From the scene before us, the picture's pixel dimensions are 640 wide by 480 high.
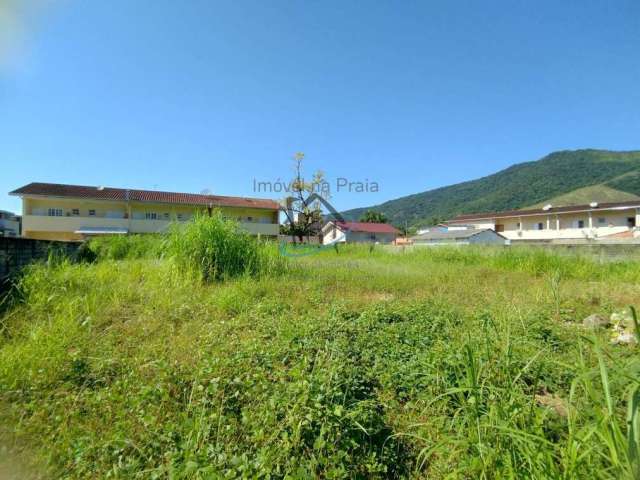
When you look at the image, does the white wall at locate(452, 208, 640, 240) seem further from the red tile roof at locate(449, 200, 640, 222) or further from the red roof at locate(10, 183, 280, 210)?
the red roof at locate(10, 183, 280, 210)

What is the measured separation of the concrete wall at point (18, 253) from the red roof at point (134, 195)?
56.1ft

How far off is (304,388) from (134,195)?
25.3 meters

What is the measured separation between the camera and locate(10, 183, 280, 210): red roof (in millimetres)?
20188

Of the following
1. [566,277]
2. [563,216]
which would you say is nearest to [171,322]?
[566,277]

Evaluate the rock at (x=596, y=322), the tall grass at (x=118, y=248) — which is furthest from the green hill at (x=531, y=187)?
the rock at (x=596, y=322)

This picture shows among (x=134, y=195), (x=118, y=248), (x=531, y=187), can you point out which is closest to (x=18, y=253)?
(x=118, y=248)

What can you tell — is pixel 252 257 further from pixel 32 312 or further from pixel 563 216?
pixel 563 216

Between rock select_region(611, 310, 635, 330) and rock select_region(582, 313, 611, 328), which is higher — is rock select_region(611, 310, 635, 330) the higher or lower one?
the higher one

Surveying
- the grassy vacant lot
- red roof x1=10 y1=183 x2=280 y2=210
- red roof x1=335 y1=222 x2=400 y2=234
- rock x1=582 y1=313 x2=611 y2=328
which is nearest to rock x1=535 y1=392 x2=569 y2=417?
the grassy vacant lot

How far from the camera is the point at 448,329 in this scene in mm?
2760

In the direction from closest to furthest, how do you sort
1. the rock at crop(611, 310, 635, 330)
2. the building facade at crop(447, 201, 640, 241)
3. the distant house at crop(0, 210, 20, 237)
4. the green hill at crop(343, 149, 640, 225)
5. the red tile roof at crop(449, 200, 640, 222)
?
1. the rock at crop(611, 310, 635, 330)
2. the building facade at crop(447, 201, 640, 241)
3. the red tile roof at crop(449, 200, 640, 222)
4. the distant house at crop(0, 210, 20, 237)
5. the green hill at crop(343, 149, 640, 225)

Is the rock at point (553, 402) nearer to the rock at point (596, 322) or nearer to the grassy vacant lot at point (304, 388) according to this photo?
the grassy vacant lot at point (304, 388)

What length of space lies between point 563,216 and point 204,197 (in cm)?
3078

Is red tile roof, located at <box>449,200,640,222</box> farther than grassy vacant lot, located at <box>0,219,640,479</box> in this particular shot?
Yes
